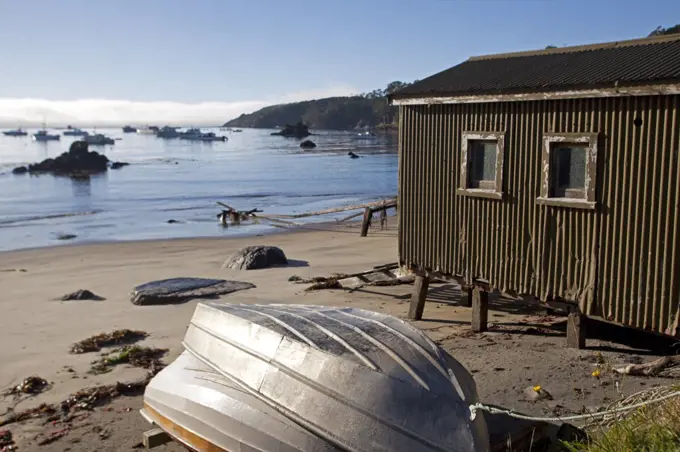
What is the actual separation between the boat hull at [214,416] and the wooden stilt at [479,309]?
18.1ft

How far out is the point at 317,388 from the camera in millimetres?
6344

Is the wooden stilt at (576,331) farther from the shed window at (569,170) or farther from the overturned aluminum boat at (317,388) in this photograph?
the overturned aluminum boat at (317,388)

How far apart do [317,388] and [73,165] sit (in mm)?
72300

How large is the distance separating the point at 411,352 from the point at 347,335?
2.40ft

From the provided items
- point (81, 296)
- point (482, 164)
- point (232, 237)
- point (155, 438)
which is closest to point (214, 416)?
point (155, 438)

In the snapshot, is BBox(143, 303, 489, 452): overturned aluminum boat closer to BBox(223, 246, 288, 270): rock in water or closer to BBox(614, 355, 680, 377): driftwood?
BBox(614, 355, 680, 377): driftwood

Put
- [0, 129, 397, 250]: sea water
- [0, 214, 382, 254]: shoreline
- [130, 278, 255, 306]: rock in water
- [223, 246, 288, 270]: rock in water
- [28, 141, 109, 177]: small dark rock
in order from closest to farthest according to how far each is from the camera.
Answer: [130, 278, 255, 306]: rock in water → [223, 246, 288, 270]: rock in water → [0, 214, 382, 254]: shoreline → [0, 129, 397, 250]: sea water → [28, 141, 109, 177]: small dark rock

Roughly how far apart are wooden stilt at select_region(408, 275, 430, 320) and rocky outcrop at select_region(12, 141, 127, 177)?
6237cm

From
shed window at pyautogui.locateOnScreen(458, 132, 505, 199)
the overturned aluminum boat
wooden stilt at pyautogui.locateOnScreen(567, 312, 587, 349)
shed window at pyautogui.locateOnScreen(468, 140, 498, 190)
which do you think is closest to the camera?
the overturned aluminum boat

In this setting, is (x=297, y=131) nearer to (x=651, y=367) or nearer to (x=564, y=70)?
Result: (x=564, y=70)

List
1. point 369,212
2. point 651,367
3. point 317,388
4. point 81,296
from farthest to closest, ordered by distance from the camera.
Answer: point 369,212, point 81,296, point 651,367, point 317,388

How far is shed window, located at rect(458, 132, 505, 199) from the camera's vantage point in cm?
1106

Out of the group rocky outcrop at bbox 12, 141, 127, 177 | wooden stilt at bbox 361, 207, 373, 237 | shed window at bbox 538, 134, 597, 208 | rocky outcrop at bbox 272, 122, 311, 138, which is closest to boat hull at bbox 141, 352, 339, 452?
shed window at bbox 538, 134, 597, 208

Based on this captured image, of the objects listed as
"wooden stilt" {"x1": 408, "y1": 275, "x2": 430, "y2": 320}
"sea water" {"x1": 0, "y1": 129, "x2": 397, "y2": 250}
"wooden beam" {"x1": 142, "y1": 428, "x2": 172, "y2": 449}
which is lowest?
"sea water" {"x1": 0, "y1": 129, "x2": 397, "y2": 250}
